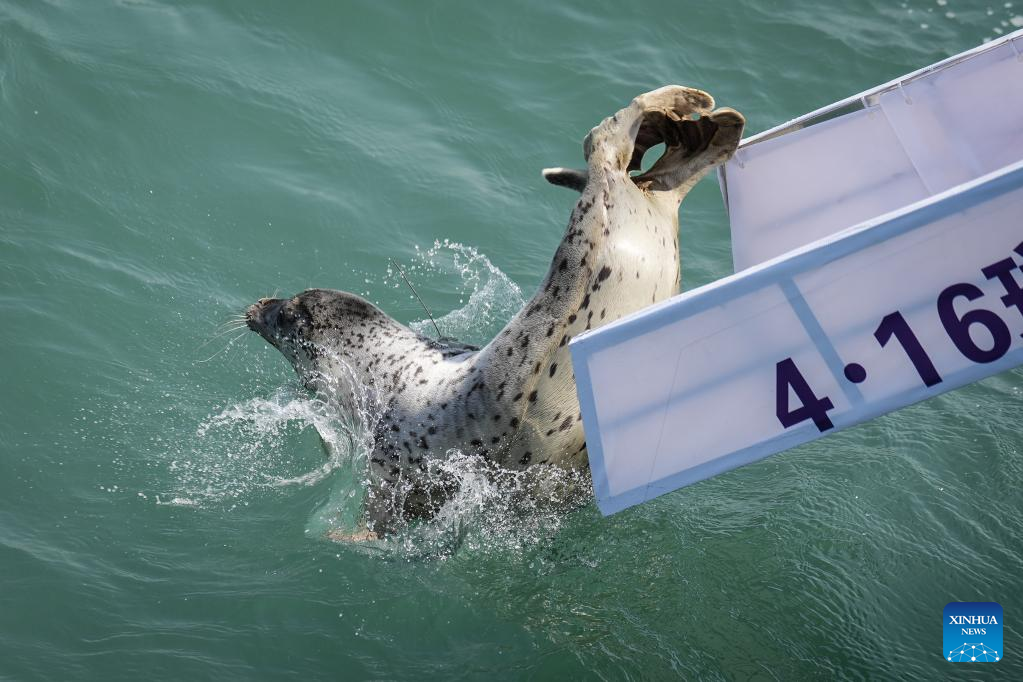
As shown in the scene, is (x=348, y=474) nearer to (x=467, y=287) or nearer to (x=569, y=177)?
(x=569, y=177)

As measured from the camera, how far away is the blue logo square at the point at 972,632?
431cm

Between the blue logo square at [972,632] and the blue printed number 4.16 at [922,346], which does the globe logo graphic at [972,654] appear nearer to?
the blue logo square at [972,632]

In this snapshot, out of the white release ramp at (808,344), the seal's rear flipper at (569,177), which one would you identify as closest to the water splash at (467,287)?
the seal's rear flipper at (569,177)

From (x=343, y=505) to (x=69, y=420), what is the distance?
1.43m

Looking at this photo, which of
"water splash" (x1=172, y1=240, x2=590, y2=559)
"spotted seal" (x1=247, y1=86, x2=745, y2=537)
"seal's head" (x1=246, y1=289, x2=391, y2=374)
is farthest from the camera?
"seal's head" (x1=246, y1=289, x2=391, y2=374)

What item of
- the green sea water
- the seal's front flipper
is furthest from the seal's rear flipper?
the seal's front flipper

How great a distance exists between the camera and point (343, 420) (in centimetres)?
491

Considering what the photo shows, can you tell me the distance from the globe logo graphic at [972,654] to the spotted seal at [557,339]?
5.53 feet

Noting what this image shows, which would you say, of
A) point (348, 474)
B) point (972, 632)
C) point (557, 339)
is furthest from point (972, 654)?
point (348, 474)

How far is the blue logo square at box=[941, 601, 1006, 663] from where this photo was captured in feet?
14.1

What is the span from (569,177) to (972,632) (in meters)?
2.52

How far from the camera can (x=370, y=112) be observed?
7648mm

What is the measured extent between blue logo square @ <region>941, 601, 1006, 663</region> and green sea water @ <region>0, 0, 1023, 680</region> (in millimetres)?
54

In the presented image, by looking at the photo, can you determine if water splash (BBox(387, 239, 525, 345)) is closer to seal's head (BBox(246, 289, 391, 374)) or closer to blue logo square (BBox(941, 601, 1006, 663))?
seal's head (BBox(246, 289, 391, 374))
